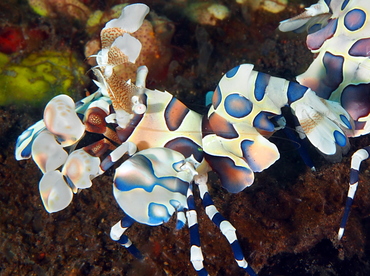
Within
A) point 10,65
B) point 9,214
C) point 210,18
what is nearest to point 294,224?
point 9,214

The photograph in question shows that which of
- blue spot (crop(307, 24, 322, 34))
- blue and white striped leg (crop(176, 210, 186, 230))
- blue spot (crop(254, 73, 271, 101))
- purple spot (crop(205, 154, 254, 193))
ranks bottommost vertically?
blue and white striped leg (crop(176, 210, 186, 230))

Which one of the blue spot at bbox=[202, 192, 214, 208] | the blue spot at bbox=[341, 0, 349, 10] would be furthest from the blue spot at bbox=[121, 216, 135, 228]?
the blue spot at bbox=[341, 0, 349, 10]

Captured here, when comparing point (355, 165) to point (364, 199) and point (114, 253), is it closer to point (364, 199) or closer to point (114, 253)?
point (364, 199)

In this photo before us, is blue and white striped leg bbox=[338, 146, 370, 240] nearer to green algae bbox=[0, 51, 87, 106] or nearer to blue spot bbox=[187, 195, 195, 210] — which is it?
blue spot bbox=[187, 195, 195, 210]

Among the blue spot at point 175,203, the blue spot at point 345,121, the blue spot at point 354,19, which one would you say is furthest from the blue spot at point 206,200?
the blue spot at point 354,19

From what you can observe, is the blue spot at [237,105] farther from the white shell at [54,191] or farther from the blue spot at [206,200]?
the white shell at [54,191]
